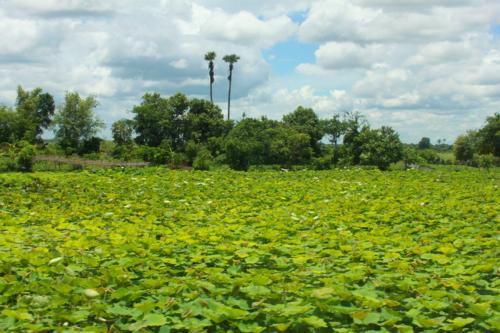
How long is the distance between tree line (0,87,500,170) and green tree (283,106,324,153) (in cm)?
7

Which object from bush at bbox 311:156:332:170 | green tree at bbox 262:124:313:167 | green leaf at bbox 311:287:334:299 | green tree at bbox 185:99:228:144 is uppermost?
green tree at bbox 185:99:228:144

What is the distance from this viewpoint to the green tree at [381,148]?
25266mm

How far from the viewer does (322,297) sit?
255 centimetres

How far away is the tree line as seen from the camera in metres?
25.6

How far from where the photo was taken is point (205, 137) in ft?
114

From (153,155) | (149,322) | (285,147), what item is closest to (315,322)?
(149,322)

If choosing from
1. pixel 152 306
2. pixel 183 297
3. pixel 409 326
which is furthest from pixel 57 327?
pixel 409 326

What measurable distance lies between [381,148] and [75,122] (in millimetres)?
22107

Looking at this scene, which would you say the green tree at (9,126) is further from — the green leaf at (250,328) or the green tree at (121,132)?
the green leaf at (250,328)

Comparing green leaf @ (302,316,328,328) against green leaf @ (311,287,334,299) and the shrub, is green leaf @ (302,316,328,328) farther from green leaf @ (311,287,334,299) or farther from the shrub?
the shrub

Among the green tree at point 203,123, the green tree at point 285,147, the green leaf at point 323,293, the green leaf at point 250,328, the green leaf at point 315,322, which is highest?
the green tree at point 203,123

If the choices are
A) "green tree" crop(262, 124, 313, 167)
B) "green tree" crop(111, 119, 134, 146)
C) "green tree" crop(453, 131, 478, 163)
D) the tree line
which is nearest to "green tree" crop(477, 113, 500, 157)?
the tree line

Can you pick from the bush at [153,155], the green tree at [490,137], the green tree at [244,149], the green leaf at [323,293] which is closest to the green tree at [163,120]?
the bush at [153,155]

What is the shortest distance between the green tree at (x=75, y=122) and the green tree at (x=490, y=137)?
2717cm
